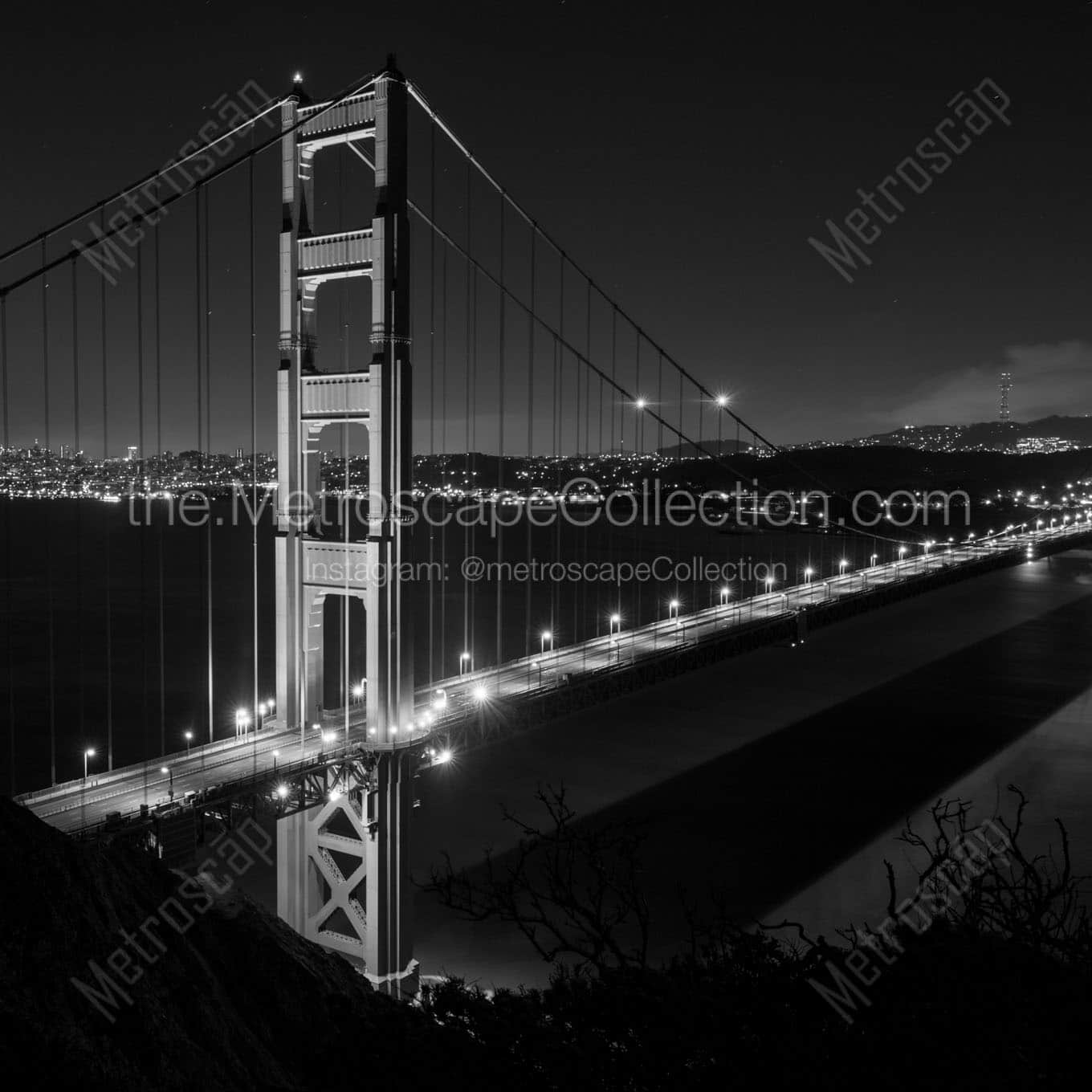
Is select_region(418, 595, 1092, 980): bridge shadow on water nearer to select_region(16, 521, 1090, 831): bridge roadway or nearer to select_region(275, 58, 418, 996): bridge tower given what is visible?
select_region(275, 58, 418, 996): bridge tower

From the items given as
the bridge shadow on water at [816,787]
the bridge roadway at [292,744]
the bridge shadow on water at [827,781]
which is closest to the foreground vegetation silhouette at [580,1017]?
the bridge roadway at [292,744]

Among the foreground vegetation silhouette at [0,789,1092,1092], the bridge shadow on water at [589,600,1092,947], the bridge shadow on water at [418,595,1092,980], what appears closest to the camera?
the foreground vegetation silhouette at [0,789,1092,1092]

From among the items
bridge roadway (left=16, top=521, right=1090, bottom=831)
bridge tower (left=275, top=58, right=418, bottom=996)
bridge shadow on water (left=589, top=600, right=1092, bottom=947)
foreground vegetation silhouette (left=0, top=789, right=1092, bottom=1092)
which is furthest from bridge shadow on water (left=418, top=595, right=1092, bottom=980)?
foreground vegetation silhouette (left=0, top=789, right=1092, bottom=1092)

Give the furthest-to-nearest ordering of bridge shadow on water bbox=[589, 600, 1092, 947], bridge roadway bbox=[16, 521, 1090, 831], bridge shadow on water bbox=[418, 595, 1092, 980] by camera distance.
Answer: bridge shadow on water bbox=[589, 600, 1092, 947] → bridge shadow on water bbox=[418, 595, 1092, 980] → bridge roadway bbox=[16, 521, 1090, 831]

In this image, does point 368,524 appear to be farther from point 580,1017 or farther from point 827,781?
point 827,781

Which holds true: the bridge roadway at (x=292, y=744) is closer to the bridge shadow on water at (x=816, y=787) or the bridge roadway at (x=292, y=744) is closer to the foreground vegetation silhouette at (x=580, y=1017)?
the bridge shadow on water at (x=816, y=787)

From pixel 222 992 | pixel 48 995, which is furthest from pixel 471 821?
pixel 48 995

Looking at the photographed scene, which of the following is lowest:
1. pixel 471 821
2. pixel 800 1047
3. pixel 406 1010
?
pixel 471 821

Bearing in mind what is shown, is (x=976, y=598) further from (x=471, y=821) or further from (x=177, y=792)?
(x=177, y=792)
